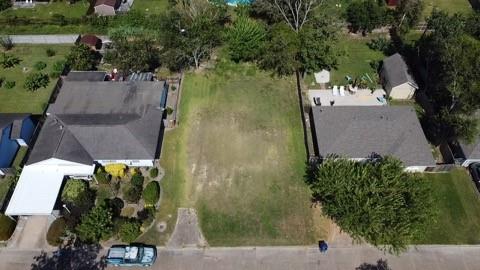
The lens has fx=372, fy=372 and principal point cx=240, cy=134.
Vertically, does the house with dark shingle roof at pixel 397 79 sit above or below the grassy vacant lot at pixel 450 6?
below

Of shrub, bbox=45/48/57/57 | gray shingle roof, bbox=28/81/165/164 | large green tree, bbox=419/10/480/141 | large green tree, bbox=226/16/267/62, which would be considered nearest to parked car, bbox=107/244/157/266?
gray shingle roof, bbox=28/81/165/164

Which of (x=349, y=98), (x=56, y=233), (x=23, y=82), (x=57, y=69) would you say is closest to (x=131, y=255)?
(x=56, y=233)

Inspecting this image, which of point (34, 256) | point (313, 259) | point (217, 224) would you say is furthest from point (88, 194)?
point (313, 259)

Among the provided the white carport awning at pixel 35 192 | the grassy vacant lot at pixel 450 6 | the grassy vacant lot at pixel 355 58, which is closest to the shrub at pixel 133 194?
the white carport awning at pixel 35 192

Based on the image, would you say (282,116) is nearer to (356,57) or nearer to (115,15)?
(356,57)

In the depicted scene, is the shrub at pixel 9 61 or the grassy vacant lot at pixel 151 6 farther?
the grassy vacant lot at pixel 151 6

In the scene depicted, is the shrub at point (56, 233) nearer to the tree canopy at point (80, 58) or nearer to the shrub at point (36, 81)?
the shrub at point (36, 81)

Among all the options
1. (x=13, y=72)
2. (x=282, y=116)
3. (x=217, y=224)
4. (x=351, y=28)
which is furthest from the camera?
(x=351, y=28)

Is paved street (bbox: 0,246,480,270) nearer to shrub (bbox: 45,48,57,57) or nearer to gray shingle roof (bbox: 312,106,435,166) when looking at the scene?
gray shingle roof (bbox: 312,106,435,166)
